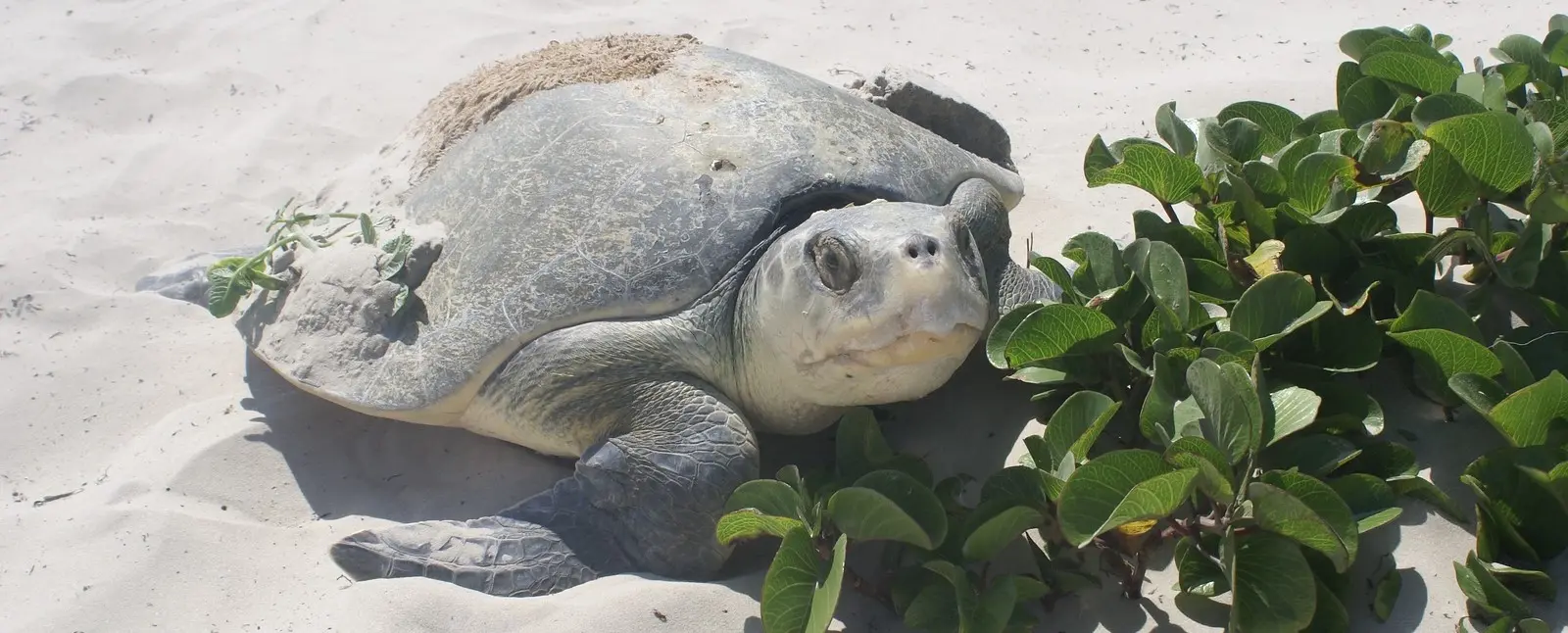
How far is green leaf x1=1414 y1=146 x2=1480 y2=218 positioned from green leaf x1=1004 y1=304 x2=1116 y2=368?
0.66 metres

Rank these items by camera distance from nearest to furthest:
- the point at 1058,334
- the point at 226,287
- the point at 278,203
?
1. the point at 1058,334
2. the point at 226,287
3. the point at 278,203

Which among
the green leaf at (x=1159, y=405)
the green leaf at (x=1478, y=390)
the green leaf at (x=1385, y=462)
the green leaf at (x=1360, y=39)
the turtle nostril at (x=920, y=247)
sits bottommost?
the green leaf at (x=1385, y=462)

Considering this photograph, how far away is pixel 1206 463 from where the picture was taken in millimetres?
1755

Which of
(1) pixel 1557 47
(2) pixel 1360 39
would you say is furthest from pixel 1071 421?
(1) pixel 1557 47

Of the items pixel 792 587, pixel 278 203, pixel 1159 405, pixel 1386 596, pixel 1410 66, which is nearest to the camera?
pixel 1386 596

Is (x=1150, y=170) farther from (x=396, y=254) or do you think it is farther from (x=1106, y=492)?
(x=396, y=254)

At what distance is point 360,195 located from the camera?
3.31m

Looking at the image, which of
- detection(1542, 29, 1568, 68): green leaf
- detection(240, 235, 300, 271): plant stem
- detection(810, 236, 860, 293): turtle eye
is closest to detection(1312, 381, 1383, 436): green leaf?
detection(810, 236, 860, 293): turtle eye

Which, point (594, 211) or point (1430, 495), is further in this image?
point (594, 211)

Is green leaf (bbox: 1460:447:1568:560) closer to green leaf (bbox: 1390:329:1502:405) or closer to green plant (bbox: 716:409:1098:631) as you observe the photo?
green leaf (bbox: 1390:329:1502:405)

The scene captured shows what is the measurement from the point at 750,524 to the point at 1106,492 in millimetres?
611

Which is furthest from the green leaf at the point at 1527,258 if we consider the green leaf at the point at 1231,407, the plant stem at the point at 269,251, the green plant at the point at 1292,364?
the plant stem at the point at 269,251

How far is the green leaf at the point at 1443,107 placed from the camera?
241cm

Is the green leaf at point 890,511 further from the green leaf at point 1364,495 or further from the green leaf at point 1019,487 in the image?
the green leaf at point 1364,495
